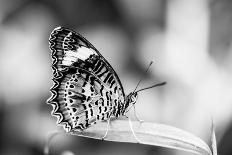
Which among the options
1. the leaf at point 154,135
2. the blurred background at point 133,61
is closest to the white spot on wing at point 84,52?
the leaf at point 154,135

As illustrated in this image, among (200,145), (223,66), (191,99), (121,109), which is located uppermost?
(223,66)

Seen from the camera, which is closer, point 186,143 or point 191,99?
point 186,143

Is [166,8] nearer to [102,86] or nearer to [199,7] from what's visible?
[199,7]

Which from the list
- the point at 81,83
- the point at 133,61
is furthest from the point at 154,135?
the point at 133,61

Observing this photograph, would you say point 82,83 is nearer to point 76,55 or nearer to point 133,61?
point 76,55

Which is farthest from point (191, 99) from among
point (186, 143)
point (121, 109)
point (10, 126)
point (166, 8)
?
point (186, 143)

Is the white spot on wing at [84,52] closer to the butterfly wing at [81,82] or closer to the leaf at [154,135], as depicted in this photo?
the butterfly wing at [81,82]

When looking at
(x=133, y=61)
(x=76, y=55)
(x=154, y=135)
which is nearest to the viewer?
(x=154, y=135)
